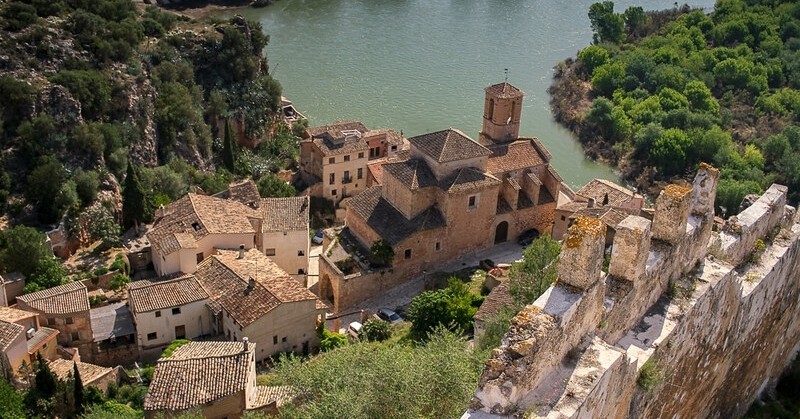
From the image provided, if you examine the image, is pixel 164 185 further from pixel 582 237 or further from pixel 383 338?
pixel 582 237

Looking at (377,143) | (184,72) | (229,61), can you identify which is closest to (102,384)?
(377,143)

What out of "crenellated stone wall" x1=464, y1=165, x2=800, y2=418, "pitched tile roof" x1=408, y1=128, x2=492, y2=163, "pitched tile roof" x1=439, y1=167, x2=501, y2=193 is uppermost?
"crenellated stone wall" x1=464, y1=165, x2=800, y2=418

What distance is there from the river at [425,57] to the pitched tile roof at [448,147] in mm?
13142

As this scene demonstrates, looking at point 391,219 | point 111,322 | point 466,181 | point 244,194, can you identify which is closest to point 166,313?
point 111,322

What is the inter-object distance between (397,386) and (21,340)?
13139 millimetres

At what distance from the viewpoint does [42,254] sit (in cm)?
2777

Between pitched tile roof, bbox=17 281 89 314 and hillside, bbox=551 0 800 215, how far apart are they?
28.9 m

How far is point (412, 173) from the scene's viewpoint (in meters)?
30.3

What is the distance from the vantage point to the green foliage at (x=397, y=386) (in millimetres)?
14570

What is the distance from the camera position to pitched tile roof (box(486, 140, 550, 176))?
3228 centimetres

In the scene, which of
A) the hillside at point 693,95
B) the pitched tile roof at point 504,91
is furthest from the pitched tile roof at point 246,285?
the hillside at point 693,95

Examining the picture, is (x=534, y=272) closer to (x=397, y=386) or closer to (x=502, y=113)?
(x=397, y=386)

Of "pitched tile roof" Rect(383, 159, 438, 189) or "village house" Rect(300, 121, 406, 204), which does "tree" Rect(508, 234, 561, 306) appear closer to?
"pitched tile roof" Rect(383, 159, 438, 189)

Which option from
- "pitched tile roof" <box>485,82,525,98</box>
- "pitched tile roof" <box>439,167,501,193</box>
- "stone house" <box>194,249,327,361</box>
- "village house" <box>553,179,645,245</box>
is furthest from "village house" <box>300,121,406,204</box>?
"stone house" <box>194,249,327,361</box>
